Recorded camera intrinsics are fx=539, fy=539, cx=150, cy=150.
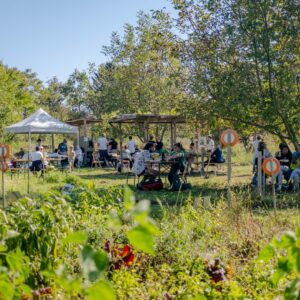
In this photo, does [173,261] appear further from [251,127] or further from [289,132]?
[251,127]

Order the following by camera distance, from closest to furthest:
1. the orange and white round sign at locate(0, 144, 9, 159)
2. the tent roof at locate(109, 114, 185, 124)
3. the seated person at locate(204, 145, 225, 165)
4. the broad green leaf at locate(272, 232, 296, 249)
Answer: the broad green leaf at locate(272, 232, 296, 249), the orange and white round sign at locate(0, 144, 9, 159), the seated person at locate(204, 145, 225, 165), the tent roof at locate(109, 114, 185, 124)

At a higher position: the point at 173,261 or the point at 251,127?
the point at 251,127

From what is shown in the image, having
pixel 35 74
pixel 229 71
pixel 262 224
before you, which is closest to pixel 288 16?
pixel 229 71

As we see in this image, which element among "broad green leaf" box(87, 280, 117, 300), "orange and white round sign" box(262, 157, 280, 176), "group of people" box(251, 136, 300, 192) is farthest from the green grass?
"broad green leaf" box(87, 280, 117, 300)

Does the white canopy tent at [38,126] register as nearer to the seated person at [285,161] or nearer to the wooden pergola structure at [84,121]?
the wooden pergola structure at [84,121]

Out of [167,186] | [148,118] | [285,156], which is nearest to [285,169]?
[285,156]

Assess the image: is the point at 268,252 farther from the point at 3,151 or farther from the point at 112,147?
the point at 112,147

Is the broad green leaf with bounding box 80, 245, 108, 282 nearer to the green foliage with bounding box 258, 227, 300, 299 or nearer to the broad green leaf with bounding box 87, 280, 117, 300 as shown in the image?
the broad green leaf with bounding box 87, 280, 117, 300

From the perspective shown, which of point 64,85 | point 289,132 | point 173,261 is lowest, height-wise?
point 173,261

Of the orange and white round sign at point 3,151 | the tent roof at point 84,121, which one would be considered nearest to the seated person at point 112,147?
the tent roof at point 84,121

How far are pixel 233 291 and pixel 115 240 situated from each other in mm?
1859

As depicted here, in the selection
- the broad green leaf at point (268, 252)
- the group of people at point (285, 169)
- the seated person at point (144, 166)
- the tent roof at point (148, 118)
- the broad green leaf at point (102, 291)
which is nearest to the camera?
the broad green leaf at point (102, 291)

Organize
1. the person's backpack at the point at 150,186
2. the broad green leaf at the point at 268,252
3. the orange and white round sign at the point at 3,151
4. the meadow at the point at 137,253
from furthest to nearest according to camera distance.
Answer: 1. the person's backpack at the point at 150,186
2. the orange and white round sign at the point at 3,151
3. the broad green leaf at the point at 268,252
4. the meadow at the point at 137,253

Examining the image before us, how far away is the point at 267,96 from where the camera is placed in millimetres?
12203
